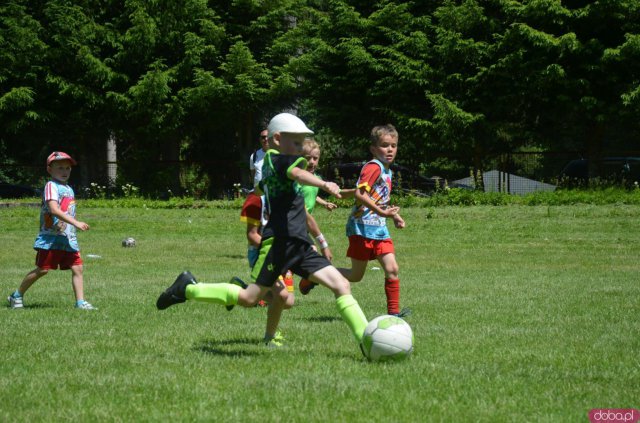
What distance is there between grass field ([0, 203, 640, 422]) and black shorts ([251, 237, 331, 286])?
0.60 metres

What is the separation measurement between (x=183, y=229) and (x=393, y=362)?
1630 cm

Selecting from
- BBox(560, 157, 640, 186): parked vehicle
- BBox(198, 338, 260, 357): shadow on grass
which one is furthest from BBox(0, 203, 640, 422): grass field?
BBox(560, 157, 640, 186): parked vehicle

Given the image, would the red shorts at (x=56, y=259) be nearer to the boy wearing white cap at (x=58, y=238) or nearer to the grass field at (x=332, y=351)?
the boy wearing white cap at (x=58, y=238)

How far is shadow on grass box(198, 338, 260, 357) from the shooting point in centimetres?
664

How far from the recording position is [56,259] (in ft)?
31.5

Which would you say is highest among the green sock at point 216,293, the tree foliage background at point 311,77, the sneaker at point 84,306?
the tree foliage background at point 311,77

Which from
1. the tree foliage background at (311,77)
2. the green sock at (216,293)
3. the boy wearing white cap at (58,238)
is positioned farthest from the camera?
the tree foliage background at (311,77)

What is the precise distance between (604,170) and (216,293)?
24.8 m

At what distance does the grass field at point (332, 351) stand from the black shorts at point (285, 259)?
604mm

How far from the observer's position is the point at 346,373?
5824 millimetres

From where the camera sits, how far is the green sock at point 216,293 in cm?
A: 679

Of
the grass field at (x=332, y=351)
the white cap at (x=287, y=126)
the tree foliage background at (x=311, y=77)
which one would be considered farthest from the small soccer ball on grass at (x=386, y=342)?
the tree foliage background at (x=311, y=77)

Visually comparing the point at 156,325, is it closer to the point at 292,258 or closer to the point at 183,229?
the point at 292,258

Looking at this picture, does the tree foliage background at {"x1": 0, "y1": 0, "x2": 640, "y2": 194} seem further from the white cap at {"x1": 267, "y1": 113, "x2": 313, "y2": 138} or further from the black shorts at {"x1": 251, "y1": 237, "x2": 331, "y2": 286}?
the black shorts at {"x1": 251, "y1": 237, "x2": 331, "y2": 286}
